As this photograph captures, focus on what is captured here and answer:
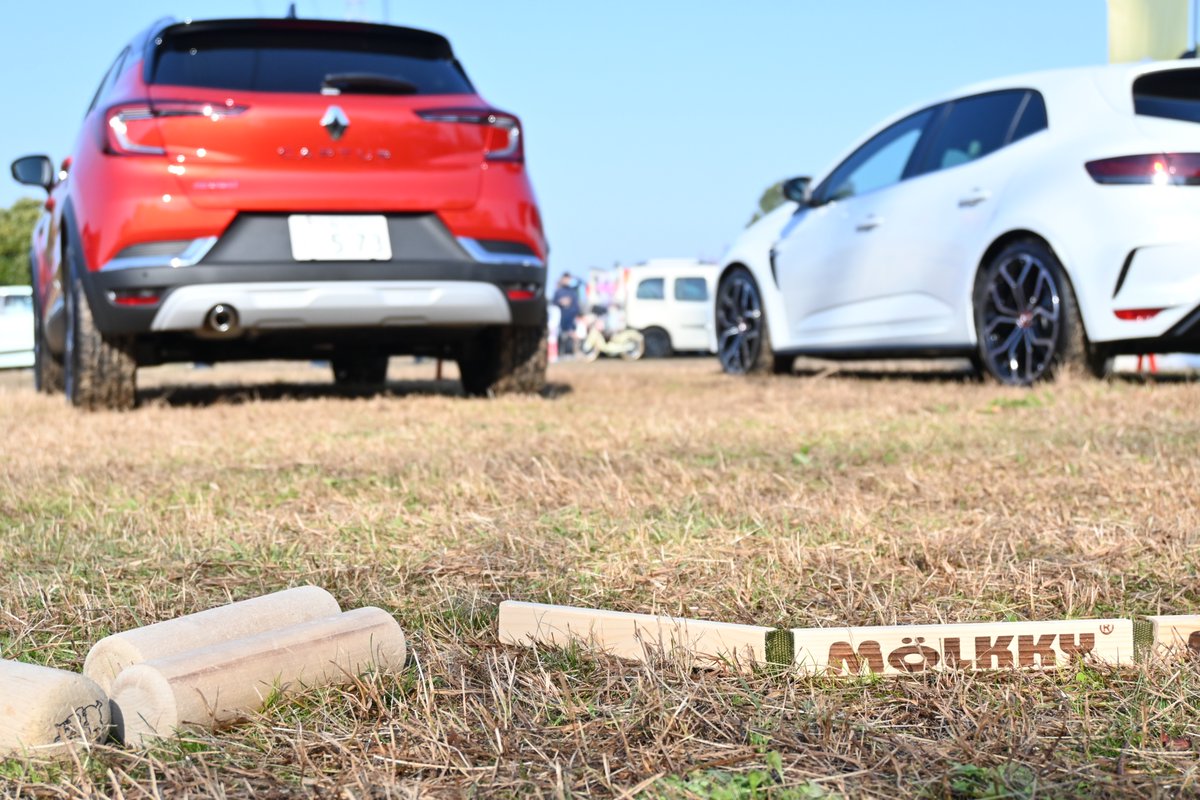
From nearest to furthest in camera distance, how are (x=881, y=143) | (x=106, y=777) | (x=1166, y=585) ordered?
(x=106, y=777)
(x=1166, y=585)
(x=881, y=143)

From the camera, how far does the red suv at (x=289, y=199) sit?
570 centimetres

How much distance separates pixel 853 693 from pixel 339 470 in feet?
8.12

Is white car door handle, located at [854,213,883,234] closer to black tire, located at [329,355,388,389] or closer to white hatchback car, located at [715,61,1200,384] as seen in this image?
white hatchback car, located at [715,61,1200,384]

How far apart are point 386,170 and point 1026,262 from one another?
120 inches

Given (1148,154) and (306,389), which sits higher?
(1148,154)

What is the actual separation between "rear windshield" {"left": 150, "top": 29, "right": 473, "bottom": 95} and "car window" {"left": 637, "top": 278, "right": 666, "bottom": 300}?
1968 cm

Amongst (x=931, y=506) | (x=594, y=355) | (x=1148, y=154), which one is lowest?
(x=594, y=355)

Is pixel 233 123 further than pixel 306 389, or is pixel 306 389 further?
pixel 306 389

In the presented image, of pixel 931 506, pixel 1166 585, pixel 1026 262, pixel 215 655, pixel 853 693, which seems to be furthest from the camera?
pixel 1026 262

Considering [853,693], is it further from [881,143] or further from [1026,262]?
[881,143]

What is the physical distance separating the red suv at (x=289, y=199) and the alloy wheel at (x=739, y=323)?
285 centimetres

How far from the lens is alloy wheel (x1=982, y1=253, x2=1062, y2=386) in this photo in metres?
6.38

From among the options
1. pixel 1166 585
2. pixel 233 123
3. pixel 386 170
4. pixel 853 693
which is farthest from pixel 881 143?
pixel 853 693

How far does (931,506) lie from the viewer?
3105mm
